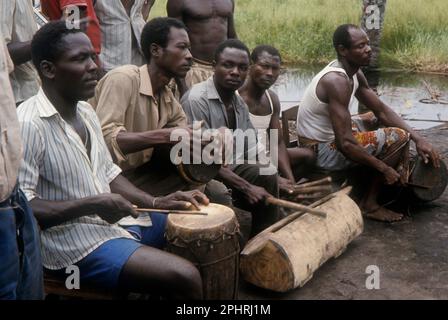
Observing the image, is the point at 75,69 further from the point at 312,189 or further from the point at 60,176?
the point at 312,189

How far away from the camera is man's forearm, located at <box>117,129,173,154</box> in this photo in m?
3.67

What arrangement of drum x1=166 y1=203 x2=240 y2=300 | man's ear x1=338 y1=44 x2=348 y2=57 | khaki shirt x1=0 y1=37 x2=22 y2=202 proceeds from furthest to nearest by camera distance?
man's ear x1=338 y1=44 x2=348 y2=57 < drum x1=166 y1=203 x2=240 y2=300 < khaki shirt x1=0 y1=37 x2=22 y2=202

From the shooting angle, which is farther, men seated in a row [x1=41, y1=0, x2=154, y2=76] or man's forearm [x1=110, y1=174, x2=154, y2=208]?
men seated in a row [x1=41, y1=0, x2=154, y2=76]

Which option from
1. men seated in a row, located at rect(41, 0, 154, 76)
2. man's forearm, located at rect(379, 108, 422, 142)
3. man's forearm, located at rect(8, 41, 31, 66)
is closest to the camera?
man's forearm, located at rect(8, 41, 31, 66)

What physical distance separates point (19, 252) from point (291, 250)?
5.91ft

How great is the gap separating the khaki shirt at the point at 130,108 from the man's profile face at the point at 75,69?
0.64 metres

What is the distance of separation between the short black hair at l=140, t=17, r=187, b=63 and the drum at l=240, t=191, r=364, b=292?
137 cm

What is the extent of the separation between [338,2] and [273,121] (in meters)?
12.0

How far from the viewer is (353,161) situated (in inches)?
199

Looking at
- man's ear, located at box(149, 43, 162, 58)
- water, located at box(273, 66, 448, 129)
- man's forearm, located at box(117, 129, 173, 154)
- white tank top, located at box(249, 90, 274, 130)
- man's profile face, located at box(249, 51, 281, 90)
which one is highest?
man's ear, located at box(149, 43, 162, 58)

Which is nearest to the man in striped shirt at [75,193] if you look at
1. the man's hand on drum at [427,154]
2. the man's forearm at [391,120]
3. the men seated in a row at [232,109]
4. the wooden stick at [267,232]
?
the wooden stick at [267,232]

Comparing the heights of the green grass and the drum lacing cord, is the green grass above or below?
below

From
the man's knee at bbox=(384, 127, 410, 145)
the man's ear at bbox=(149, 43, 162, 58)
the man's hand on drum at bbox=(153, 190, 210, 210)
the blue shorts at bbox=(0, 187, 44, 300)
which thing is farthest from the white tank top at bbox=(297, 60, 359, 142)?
the blue shorts at bbox=(0, 187, 44, 300)

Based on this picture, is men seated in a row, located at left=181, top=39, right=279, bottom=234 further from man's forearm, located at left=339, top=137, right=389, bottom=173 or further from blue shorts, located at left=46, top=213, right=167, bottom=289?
blue shorts, located at left=46, top=213, right=167, bottom=289
